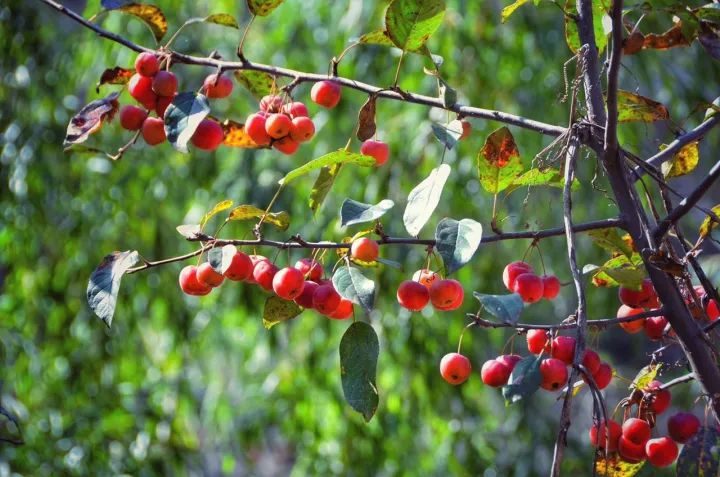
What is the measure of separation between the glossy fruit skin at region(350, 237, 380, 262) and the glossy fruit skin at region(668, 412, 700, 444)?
0.95ft

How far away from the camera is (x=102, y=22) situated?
2154mm

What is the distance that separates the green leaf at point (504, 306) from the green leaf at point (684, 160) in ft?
0.98

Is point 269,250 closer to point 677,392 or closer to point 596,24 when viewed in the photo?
point 677,392

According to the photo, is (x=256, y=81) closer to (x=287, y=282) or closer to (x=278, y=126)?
(x=278, y=126)

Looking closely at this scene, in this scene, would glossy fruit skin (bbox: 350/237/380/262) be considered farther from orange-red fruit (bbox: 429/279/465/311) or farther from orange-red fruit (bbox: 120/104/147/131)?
orange-red fruit (bbox: 120/104/147/131)

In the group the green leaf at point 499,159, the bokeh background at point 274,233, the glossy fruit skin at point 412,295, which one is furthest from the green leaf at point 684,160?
the bokeh background at point 274,233

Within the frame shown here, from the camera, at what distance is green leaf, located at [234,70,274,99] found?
881 mm

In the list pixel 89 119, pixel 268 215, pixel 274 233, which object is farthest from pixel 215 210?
pixel 274 233

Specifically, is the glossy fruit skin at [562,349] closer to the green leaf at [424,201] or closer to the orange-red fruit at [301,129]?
the green leaf at [424,201]

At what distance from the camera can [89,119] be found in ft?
2.59

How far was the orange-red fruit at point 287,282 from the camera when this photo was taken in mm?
669

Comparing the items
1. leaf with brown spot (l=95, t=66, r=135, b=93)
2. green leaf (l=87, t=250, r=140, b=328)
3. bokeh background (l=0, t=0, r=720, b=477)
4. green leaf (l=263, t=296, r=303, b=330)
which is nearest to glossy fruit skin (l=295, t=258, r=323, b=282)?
green leaf (l=263, t=296, r=303, b=330)

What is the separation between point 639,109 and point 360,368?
33 cm

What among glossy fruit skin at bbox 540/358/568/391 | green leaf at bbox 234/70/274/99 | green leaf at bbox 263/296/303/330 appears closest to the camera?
glossy fruit skin at bbox 540/358/568/391
